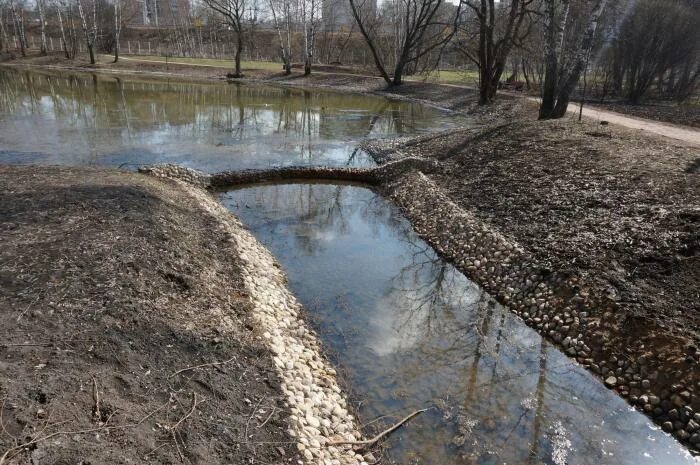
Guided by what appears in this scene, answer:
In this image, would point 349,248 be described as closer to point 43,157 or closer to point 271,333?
point 271,333

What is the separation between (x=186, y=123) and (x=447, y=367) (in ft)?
62.6

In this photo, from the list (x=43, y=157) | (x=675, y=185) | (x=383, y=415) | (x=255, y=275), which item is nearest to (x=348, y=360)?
(x=383, y=415)

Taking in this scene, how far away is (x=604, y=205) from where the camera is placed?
9750 mm

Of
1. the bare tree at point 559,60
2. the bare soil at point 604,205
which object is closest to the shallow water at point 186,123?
the bare soil at point 604,205

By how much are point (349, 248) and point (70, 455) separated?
7701mm

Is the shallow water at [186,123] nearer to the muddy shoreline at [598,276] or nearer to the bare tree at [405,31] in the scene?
the muddy shoreline at [598,276]

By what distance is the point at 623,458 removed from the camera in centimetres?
537

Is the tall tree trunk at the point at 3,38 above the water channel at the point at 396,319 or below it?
above

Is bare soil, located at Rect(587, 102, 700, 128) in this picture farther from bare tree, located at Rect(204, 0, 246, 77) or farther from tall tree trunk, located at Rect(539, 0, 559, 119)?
bare tree, located at Rect(204, 0, 246, 77)

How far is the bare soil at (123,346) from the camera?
153 inches

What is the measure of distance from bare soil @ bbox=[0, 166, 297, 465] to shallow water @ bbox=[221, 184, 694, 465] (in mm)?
1549

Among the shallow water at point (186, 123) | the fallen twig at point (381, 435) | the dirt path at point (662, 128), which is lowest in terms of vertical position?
the fallen twig at point (381, 435)

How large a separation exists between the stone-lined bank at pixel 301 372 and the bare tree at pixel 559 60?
43.9 ft

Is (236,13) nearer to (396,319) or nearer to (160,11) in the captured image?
(396,319)
